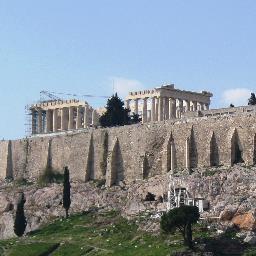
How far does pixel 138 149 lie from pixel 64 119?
77.9 ft

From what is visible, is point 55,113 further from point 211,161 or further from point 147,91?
point 211,161

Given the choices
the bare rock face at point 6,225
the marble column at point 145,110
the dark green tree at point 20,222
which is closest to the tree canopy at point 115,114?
the marble column at point 145,110

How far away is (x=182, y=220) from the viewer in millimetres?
55219

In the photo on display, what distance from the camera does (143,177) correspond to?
7331 centimetres

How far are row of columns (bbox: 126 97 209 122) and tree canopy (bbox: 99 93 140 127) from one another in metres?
1.79

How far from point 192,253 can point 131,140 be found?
24.0 meters

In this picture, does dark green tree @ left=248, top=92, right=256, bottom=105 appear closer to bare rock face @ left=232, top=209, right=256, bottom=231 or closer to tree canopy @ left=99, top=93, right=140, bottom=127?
tree canopy @ left=99, top=93, right=140, bottom=127

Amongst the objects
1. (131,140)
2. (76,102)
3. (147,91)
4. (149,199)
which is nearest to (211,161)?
(149,199)

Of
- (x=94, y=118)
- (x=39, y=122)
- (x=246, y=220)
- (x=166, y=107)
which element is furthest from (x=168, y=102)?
(x=246, y=220)

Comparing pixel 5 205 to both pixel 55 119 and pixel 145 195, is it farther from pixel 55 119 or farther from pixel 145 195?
pixel 55 119

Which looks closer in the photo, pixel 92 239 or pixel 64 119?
pixel 92 239

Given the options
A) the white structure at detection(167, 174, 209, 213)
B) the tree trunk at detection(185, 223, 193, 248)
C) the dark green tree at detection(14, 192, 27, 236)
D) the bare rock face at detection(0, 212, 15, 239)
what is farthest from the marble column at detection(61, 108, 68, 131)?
the tree trunk at detection(185, 223, 193, 248)

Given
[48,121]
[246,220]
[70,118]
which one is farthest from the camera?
[48,121]

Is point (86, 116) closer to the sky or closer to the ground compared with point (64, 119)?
closer to the sky
